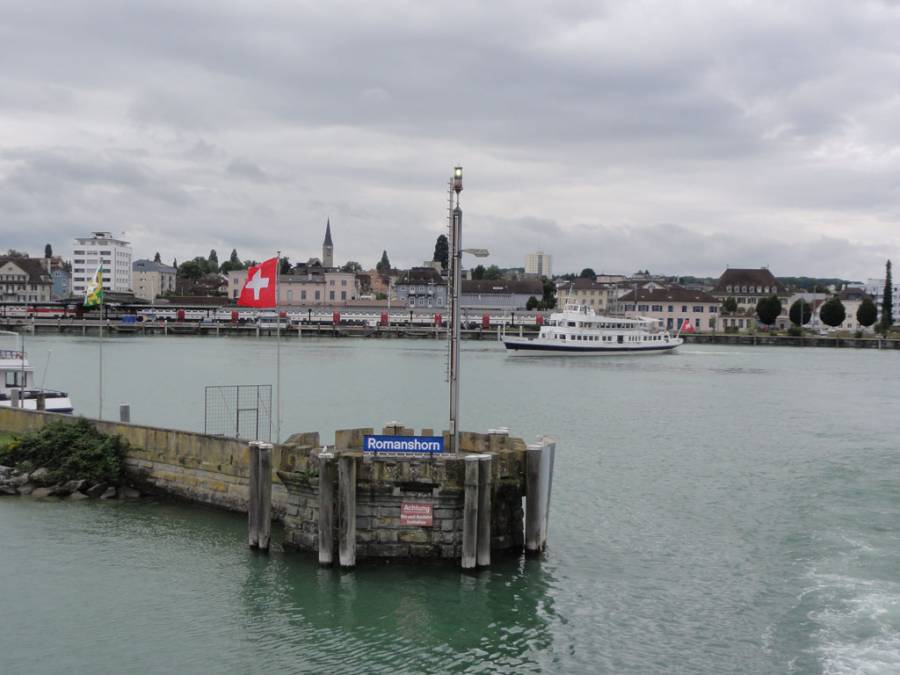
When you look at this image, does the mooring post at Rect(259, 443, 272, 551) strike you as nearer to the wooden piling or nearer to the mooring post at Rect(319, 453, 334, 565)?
the mooring post at Rect(319, 453, 334, 565)

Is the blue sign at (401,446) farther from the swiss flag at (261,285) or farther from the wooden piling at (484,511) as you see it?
the swiss flag at (261,285)

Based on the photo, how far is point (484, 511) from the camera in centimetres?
1981

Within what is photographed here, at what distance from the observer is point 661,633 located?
722 inches

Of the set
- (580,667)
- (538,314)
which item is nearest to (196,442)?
(580,667)

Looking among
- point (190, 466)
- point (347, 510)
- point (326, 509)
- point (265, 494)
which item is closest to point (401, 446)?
point (347, 510)

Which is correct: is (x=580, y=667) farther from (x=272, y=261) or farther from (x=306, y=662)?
(x=272, y=261)

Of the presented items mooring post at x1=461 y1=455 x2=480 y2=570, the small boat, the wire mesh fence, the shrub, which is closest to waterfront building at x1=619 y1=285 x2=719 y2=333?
the wire mesh fence

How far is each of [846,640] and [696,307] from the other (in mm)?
183175

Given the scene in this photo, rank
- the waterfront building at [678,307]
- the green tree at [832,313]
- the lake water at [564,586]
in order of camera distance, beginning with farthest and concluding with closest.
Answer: the waterfront building at [678,307]
the green tree at [832,313]
the lake water at [564,586]

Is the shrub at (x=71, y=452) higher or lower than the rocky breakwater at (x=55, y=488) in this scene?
higher

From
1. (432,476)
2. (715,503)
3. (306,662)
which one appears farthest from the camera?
(715,503)

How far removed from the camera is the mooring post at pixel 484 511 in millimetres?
19625

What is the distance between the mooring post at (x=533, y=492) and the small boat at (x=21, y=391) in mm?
21895

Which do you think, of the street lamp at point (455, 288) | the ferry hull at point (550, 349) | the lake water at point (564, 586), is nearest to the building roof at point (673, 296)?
the ferry hull at point (550, 349)
